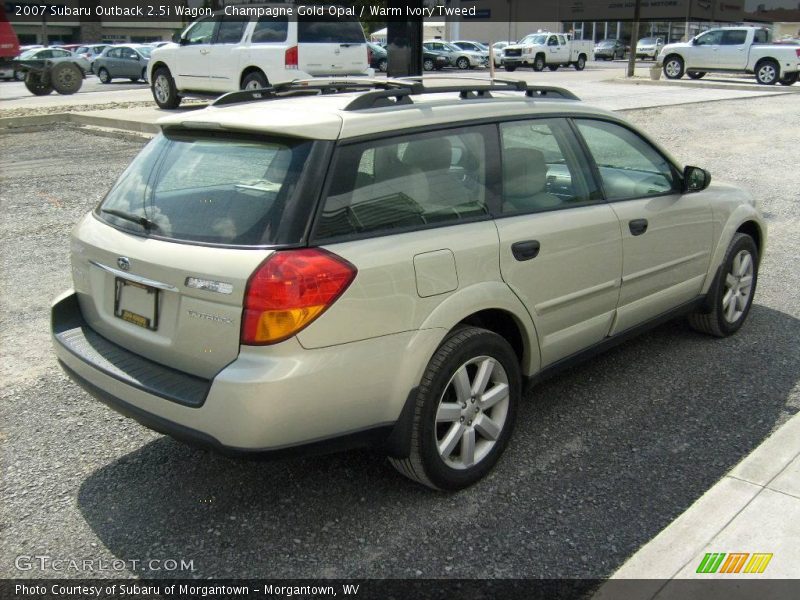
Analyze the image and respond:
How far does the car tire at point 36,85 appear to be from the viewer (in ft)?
76.3

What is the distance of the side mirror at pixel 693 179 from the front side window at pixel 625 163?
0.06 m

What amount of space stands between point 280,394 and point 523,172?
5.53ft

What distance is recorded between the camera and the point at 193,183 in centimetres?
325

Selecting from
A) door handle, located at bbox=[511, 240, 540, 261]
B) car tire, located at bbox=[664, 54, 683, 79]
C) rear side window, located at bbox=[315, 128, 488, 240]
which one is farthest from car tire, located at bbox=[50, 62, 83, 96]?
door handle, located at bbox=[511, 240, 540, 261]

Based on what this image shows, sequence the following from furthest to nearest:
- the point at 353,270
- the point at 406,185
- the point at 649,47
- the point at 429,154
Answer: the point at 649,47 < the point at 429,154 < the point at 406,185 < the point at 353,270

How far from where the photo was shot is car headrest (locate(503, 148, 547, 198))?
3.62m

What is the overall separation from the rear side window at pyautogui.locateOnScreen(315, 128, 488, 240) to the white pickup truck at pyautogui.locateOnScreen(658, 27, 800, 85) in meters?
26.1

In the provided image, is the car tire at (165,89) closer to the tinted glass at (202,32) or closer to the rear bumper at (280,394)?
the tinted glass at (202,32)

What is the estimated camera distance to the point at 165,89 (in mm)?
16547

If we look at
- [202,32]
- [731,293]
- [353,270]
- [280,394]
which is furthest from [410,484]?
[202,32]

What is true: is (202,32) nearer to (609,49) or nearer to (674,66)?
(674,66)

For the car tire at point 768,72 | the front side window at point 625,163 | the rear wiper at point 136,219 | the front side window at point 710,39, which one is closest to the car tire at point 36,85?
the front side window at point 710,39

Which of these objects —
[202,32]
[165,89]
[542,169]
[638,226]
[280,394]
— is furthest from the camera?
[165,89]

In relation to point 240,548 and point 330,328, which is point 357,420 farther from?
point 240,548
